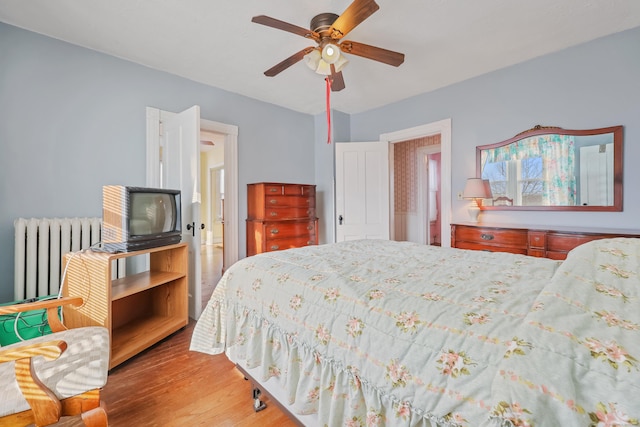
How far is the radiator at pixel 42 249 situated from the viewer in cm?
208

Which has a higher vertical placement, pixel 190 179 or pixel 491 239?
pixel 190 179

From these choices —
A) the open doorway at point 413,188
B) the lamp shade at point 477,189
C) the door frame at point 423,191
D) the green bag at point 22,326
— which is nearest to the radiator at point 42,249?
the green bag at point 22,326

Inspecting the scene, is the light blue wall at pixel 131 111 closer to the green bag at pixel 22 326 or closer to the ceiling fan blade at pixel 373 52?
the green bag at pixel 22 326

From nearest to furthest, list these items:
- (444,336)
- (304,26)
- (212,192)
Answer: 1. (444,336)
2. (304,26)
3. (212,192)

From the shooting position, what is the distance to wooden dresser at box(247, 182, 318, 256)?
3.31m

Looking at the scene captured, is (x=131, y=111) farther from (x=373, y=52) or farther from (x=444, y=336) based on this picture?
(x=444, y=336)

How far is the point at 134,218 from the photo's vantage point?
2.01 metres

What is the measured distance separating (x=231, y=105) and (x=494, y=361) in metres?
3.62

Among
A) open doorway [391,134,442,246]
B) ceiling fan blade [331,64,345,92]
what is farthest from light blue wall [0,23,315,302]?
open doorway [391,134,442,246]

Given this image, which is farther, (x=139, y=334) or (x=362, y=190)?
(x=362, y=190)

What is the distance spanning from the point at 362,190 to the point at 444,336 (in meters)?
3.35

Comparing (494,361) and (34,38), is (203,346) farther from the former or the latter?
(34,38)

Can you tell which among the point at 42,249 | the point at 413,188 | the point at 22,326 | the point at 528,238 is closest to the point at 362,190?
the point at 413,188

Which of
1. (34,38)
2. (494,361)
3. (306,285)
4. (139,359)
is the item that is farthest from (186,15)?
(494,361)
